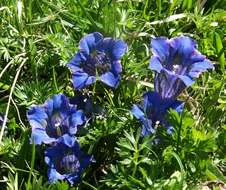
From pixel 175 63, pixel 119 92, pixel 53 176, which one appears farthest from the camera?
pixel 119 92

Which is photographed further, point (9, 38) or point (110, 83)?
point (9, 38)

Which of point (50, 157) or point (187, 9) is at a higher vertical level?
point (187, 9)

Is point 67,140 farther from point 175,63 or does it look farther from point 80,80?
point 175,63

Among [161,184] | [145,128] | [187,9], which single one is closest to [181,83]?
[145,128]

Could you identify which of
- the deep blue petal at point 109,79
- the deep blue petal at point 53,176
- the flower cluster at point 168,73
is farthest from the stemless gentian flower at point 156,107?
the deep blue petal at point 53,176

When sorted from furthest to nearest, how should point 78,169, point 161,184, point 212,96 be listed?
1. point 212,96
2. point 78,169
3. point 161,184

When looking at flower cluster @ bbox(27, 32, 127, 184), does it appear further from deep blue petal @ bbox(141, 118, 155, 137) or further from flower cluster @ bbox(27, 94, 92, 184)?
deep blue petal @ bbox(141, 118, 155, 137)

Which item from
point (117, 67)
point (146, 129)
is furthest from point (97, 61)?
point (146, 129)

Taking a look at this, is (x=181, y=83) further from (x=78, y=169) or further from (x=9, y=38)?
(x=9, y=38)
